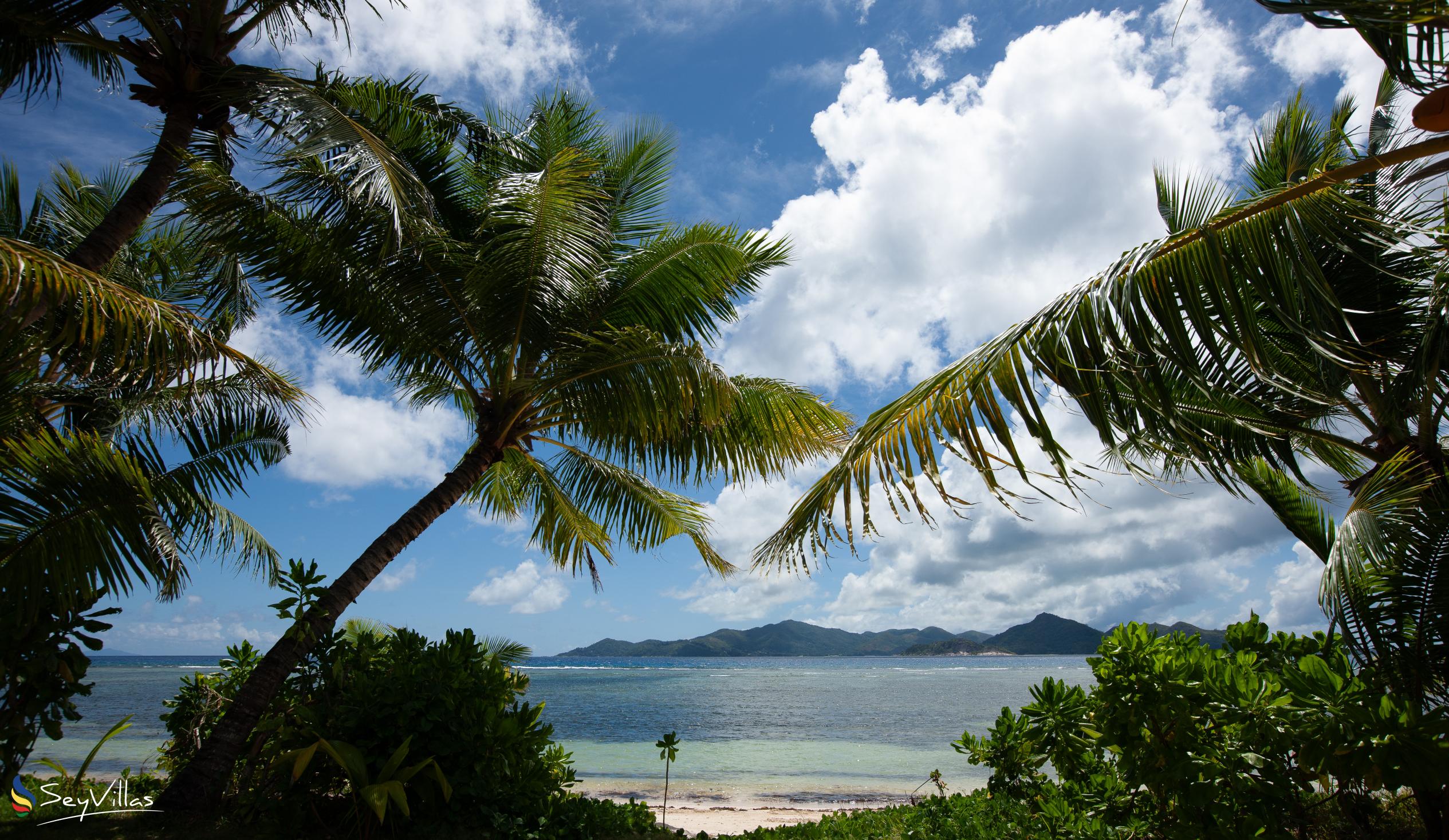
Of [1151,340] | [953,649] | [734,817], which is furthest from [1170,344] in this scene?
[953,649]

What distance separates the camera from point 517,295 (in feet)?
22.5

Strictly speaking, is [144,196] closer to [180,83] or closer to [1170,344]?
[180,83]

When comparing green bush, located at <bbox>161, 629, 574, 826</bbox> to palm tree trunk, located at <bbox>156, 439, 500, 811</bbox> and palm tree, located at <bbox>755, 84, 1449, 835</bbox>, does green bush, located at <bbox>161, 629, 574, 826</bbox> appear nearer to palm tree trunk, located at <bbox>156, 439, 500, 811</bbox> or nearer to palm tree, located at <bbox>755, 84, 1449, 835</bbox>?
palm tree trunk, located at <bbox>156, 439, 500, 811</bbox>

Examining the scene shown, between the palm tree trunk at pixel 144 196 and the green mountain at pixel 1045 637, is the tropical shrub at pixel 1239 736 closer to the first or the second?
the palm tree trunk at pixel 144 196

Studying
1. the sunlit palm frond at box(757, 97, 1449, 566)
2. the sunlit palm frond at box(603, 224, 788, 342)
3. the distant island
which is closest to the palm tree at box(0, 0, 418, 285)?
the sunlit palm frond at box(603, 224, 788, 342)

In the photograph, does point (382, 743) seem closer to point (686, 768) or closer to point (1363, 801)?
point (1363, 801)

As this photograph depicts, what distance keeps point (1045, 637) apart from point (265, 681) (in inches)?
5802

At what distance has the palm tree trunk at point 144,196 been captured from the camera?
5465 millimetres

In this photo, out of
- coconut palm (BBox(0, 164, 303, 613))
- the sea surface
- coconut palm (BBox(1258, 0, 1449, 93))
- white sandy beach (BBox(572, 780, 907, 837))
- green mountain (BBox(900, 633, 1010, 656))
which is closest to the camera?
coconut palm (BBox(1258, 0, 1449, 93))

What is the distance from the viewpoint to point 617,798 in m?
12.8

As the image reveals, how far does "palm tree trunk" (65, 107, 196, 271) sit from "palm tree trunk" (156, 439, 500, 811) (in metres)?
2.87

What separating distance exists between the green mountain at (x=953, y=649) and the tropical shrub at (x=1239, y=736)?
133829 mm

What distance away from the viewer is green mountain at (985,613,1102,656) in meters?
132

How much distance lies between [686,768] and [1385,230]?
17048mm
